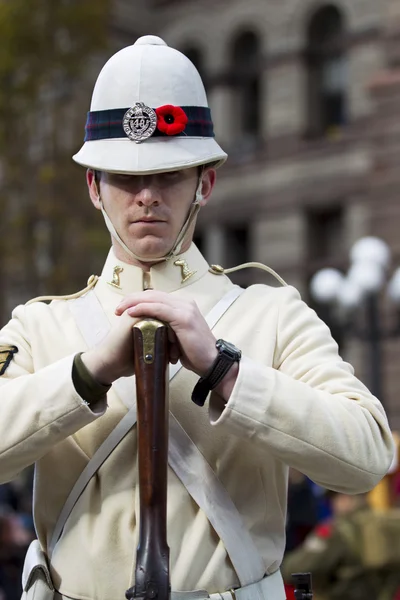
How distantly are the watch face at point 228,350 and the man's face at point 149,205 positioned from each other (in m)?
0.40

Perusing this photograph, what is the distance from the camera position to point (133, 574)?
2947 millimetres

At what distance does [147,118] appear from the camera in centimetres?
311

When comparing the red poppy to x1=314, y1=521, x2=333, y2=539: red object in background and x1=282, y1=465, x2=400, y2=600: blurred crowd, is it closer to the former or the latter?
x1=282, y1=465, x2=400, y2=600: blurred crowd

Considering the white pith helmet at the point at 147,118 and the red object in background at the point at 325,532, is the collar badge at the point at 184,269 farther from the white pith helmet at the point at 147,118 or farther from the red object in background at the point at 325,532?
the red object in background at the point at 325,532

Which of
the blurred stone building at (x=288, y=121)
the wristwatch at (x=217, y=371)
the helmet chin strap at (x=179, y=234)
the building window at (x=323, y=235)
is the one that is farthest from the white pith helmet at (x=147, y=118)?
the building window at (x=323, y=235)

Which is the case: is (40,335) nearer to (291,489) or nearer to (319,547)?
(319,547)

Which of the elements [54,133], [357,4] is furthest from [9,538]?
[357,4]

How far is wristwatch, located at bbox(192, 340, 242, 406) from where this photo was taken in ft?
9.32

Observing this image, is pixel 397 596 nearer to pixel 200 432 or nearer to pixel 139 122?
pixel 200 432

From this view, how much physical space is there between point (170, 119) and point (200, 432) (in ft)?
2.51

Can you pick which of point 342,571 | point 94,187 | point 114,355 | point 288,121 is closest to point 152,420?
point 114,355

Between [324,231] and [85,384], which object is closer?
[85,384]

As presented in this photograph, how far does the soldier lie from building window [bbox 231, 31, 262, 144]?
75.4ft

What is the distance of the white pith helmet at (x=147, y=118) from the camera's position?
10.1 feet
